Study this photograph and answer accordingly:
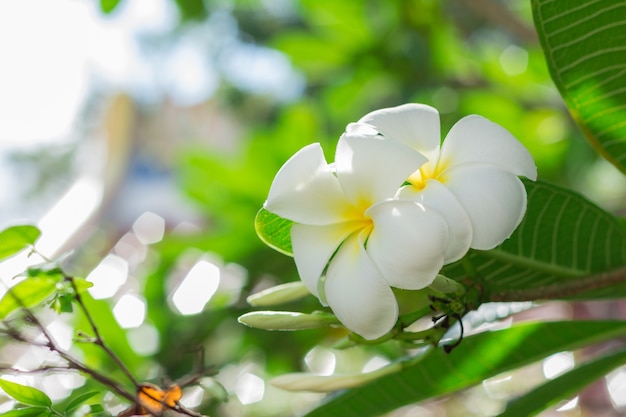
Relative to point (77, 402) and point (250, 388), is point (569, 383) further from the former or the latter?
point (250, 388)

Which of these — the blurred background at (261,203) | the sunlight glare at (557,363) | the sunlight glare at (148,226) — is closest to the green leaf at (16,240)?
the blurred background at (261,203)

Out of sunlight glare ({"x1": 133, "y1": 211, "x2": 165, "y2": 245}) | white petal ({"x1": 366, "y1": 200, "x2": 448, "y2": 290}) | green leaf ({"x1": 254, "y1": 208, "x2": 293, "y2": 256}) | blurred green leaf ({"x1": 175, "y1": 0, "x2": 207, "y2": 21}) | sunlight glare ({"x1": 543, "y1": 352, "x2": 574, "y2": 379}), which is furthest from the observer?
sunlight glare ({"x1": 133, "y1": 211, "x2": 165, "y2": 245})

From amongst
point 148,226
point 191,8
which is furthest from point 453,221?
point 148,226

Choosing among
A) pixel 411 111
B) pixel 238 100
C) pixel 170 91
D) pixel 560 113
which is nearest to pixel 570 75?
pixel 411 111

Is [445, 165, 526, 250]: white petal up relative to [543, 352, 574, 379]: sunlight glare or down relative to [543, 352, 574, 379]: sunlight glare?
up

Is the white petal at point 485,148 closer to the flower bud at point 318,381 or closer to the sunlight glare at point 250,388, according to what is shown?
the flower bud at point 318,381

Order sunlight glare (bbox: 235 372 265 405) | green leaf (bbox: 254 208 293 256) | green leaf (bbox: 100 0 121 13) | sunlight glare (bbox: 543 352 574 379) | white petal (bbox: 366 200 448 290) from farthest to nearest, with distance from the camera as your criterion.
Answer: green leaf (bbox: 100 0 121 13), sunlight glare (bbox: 543 352 574 379), sunlight glare (bbox: 235 372 265 405), green leaf (bbox: 254 208 293 256), white petal (bbox: 366 200 448 290)

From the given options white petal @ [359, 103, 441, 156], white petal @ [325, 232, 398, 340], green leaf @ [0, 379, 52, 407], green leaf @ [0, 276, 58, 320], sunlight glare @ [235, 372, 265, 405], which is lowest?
sunlight glare @ [235, 372, 265, 405]

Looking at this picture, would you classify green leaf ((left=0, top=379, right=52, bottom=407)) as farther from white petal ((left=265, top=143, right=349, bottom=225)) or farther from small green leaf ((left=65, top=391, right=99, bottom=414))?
white petal ((left=265, top=143, right=349, bottom=225))

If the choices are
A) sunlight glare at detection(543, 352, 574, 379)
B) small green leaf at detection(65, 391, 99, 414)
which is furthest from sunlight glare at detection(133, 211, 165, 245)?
small green leaf at detection(65, 391, 99, 414)
